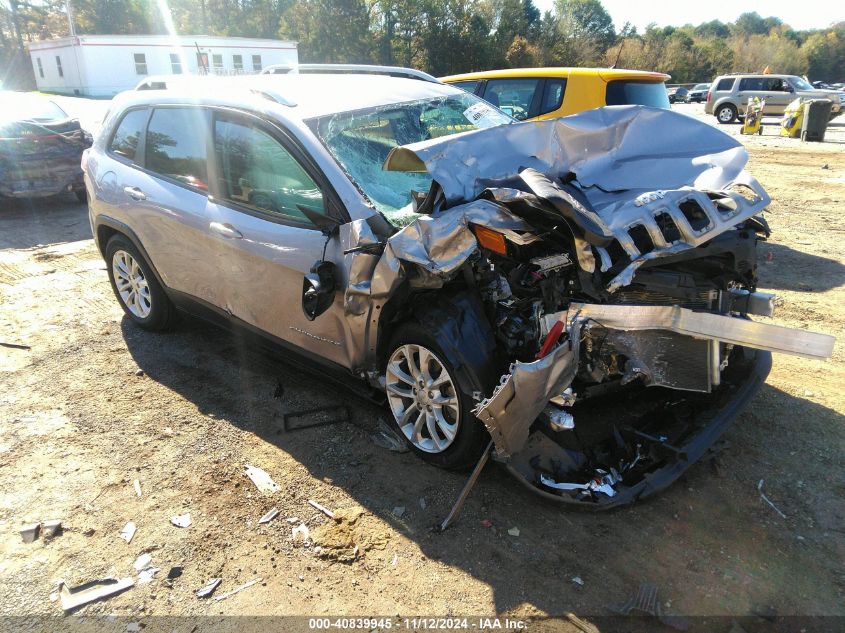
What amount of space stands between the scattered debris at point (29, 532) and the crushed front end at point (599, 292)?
2052mm

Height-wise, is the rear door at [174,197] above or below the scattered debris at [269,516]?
above

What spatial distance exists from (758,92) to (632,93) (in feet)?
66.9

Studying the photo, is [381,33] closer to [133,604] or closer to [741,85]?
[741,85]

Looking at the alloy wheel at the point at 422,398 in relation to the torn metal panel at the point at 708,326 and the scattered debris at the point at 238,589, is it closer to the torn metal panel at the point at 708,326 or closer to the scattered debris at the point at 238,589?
the torn metal panel at the point at 708,326

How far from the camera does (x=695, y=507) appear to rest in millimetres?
2914

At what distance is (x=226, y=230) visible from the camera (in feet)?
12.3

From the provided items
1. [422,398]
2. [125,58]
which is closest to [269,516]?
[422,398]

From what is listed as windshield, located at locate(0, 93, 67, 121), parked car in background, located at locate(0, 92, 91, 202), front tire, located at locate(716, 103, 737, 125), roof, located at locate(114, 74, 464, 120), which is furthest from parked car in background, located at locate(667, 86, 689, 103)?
roof, located at locate(114, 74, 464, 120)

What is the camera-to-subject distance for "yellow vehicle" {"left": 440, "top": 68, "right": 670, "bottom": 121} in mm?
7102

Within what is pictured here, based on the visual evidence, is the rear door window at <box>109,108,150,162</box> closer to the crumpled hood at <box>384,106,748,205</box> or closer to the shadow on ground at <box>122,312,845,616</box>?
the shadow on ground at <box>122,312,845,616</box>

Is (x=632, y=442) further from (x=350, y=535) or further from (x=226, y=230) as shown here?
(x=226, y=230)

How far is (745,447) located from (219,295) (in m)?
3.39

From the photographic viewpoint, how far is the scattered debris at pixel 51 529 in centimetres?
295

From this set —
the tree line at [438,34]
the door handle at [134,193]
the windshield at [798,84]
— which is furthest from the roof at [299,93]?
the tree line at [438,34]
